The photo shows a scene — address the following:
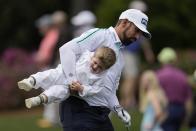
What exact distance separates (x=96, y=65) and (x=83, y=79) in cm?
20

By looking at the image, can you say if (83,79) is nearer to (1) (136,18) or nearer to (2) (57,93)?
(2) (57,93)

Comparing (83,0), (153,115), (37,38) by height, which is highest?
(153,115)

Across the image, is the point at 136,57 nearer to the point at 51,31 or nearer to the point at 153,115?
the point at 51,31

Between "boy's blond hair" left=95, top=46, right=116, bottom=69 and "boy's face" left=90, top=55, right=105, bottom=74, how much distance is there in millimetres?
26

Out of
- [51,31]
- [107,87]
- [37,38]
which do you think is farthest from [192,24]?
[107,87]

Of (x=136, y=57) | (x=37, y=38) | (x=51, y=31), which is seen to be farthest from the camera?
(x=37, y=38)

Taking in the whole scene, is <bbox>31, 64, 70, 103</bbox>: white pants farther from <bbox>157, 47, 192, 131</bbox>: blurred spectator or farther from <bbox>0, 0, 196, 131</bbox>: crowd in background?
<bbox>157, 47, 192, 131</bbox>: blurred spectator

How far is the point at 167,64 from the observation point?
13461mm

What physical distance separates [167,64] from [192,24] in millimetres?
12004

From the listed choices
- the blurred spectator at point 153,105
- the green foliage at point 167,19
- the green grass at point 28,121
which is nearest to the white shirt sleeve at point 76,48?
the blurred spectator at point 153,105

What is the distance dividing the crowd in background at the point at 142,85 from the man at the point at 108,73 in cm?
361

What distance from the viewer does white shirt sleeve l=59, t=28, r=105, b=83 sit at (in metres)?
8.27

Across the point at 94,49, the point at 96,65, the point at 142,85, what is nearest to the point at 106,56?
the point at 96,65

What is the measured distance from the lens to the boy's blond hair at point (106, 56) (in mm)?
8141
